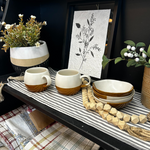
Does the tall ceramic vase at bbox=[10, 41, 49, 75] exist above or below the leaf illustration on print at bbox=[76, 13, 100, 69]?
below

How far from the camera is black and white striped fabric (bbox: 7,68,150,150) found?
14.9 inches

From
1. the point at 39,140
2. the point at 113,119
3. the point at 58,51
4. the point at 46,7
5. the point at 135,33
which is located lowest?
the point at 39,140

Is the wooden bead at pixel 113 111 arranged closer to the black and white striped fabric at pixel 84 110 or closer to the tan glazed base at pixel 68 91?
the black and white striped fabric at pixel 84 110

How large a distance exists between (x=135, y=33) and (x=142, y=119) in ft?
1.17

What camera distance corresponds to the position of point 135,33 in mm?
603

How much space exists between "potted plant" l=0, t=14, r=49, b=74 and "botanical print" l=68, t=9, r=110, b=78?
18 cm

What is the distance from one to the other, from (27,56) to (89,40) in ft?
1.04

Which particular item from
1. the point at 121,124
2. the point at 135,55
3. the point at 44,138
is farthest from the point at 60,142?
the point at 135,55

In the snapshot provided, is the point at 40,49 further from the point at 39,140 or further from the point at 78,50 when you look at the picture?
the point at 39,140

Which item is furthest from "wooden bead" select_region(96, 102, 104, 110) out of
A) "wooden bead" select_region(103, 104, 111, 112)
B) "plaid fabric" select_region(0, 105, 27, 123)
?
"plaid fabric" select_region(0, 105, 27, 123)

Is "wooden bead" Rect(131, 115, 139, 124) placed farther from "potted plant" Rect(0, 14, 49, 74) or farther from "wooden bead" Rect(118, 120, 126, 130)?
"potted plant" Rect(0, 14, 49, 74)

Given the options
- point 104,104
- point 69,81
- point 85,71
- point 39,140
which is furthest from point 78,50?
point 39,140

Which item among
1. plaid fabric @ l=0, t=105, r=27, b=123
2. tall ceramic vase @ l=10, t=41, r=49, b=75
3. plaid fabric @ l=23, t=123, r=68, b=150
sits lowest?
plaid fabric @ l=0, t=105, r=27, b=123

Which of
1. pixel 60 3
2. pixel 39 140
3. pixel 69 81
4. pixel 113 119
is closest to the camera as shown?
pixel 113 119
